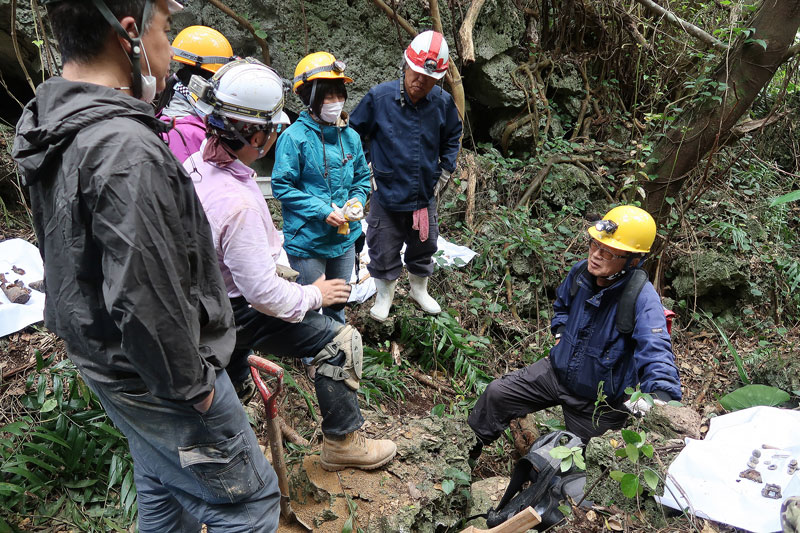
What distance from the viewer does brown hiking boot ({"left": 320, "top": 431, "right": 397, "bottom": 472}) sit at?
2.57 meters

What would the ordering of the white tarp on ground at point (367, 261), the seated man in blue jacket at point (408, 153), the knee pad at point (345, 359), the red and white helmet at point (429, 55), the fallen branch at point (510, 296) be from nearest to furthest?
the knee pad at point (345, 359) < the red and white helmet at point (429, 55) < the seated man in blue jacket at point (408, 153) < the white tarp on ground at point (367, 261) < the fallen branch at point (510, 296)

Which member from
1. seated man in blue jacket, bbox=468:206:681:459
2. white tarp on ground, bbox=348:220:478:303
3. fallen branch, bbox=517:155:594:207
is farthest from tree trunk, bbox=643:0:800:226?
seated man in blue jacket, bbox=468:206:681:459

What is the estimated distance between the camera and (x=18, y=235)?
4.23m

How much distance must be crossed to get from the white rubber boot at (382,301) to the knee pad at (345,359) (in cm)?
176

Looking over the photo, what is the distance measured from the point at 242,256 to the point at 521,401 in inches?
87.0

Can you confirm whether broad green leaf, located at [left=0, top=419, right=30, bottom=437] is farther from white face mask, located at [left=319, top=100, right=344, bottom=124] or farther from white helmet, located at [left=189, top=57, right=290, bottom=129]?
white face mask, located at [left=319, top=100, right=344, bottom=124]

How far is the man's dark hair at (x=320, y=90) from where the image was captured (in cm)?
307

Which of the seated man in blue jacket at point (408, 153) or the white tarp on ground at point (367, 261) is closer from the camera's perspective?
the seated man in blue jacket at point (408, 153)

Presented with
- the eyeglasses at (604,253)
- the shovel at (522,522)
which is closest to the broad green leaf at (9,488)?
the shovel at (522,522)

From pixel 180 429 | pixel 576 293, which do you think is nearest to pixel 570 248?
pixel 576 293

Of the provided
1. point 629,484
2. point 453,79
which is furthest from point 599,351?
point 453,79

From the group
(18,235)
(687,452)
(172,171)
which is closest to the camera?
(172,171)

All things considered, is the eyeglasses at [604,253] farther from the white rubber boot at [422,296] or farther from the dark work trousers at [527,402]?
the white rubber boot at [422,296]

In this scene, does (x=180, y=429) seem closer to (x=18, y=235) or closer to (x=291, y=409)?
(x=291, y=409)
